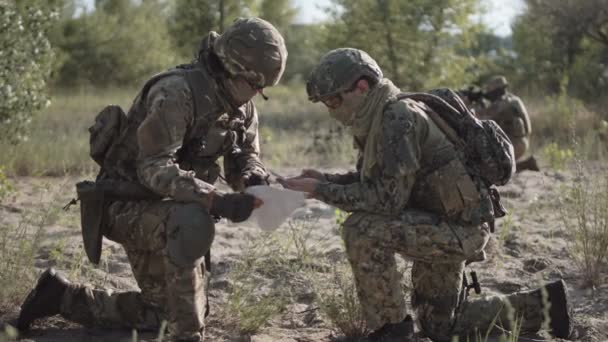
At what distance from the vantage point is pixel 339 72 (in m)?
3.56

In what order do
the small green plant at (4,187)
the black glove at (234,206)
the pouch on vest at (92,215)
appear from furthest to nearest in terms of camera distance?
the small green plant at (4,187) → the pouch on vest at (92,215) → the black glove at (234,206)

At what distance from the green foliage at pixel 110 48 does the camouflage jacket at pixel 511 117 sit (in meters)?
18.3

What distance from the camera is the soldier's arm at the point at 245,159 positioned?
13.4ft

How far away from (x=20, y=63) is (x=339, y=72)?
503cm

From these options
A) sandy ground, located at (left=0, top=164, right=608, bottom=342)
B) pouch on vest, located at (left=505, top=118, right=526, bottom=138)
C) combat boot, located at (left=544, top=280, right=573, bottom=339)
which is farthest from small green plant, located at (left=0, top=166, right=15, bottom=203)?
pouch on vest, located at (left=505, top=118, right=526, bottom=138)

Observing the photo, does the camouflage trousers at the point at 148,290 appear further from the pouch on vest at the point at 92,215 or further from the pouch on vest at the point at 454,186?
the pouch on vest at the point at 454,186

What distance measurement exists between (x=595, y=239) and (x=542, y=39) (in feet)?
61.8

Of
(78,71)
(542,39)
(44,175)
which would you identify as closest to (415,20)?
(542,39)

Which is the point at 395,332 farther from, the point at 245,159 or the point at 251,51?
the point at 251,51

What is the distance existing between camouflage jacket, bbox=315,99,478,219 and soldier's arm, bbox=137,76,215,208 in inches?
22.0

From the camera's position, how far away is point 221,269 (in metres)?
5.17

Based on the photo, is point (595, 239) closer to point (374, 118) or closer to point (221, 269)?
point (374, 118)

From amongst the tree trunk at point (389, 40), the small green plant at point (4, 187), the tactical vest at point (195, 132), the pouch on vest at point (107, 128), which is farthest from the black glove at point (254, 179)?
the tree trunk at point (389, 40)

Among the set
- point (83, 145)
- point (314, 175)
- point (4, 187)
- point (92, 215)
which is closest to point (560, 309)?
point (314, 175)
